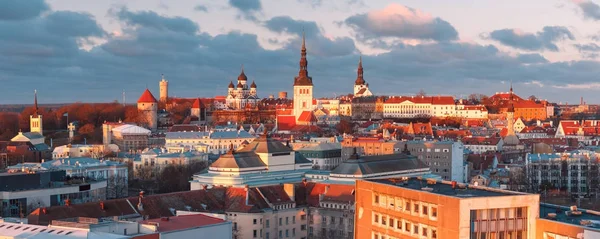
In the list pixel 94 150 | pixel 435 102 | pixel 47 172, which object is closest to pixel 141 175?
pixel 94 150

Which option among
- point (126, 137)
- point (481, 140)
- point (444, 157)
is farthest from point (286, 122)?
point (444, 157)

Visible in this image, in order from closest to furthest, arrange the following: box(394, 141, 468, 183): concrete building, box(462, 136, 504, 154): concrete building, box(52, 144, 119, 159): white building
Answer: box(394, 141, 468, 183): concrete building
box(52, 144, 119, 159): white building
box(462, 136, 504, 154): concrete building

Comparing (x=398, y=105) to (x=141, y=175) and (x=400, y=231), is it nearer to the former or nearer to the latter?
(x=141, y=175)

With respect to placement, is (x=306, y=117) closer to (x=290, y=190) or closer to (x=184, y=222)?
(x=290, y=190)

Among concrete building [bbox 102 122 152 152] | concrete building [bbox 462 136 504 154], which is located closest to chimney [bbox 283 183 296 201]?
concrete building [bbox 462 136 504 154]

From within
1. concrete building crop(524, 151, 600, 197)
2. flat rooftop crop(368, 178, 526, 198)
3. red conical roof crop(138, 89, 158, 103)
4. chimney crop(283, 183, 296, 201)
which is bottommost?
Result: concrete building crop(524, 151, 600, 197)

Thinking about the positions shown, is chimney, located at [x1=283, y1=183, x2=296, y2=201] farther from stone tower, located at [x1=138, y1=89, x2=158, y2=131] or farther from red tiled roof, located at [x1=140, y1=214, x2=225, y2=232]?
stone tower, located at [x1=138, y1=89, x2=158, y2=131]

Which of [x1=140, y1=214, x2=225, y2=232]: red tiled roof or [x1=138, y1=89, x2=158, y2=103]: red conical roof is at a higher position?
[x1=138, y1=89, x2=158, y2=103]: red conical roof
